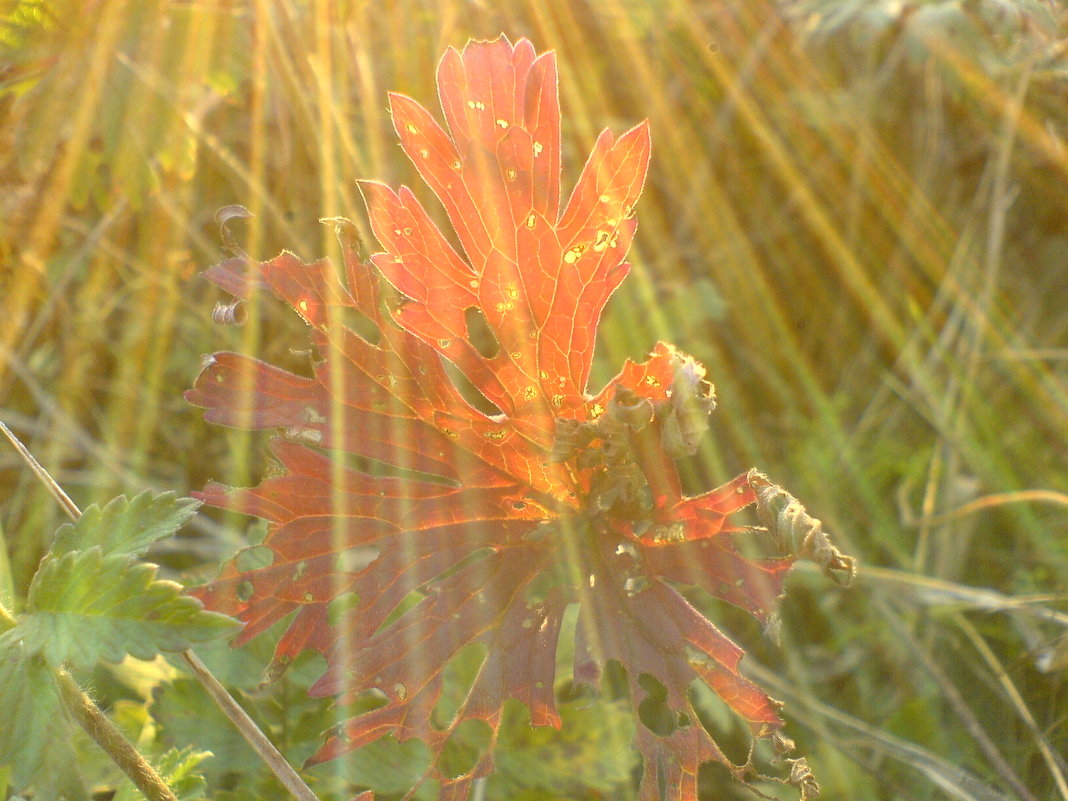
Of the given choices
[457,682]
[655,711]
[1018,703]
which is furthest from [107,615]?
[1018,703]

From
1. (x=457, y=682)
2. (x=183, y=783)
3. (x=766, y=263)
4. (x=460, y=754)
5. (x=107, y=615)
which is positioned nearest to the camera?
(x=107, y=615)

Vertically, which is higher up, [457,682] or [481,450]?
[481,450]

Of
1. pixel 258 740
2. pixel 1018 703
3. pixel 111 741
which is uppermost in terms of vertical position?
pixel 111 741

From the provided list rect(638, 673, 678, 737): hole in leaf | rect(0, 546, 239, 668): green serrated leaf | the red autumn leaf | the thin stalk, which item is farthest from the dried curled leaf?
the thin stalk

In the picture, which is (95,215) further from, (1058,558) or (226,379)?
(1058,558)

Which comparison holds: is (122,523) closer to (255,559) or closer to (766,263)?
(255,559)

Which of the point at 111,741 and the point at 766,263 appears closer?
the point at 111,741
